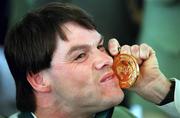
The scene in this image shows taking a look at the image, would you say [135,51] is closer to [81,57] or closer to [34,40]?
[81,57]

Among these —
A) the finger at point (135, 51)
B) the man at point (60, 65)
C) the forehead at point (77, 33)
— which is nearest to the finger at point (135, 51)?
the finger at point (135, 51)

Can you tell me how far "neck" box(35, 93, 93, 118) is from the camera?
2988 mm

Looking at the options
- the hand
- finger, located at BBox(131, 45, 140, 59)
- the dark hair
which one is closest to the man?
the dark hair

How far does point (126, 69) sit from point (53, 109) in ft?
1.26

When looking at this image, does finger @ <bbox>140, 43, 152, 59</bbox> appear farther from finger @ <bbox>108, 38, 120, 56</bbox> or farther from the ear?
the ear

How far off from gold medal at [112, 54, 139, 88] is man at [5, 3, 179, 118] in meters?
0.05

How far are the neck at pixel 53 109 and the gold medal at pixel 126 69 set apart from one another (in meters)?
0.22

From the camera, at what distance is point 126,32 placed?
19.7 feet

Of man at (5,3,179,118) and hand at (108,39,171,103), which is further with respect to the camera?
hand at (108,39,171,103)

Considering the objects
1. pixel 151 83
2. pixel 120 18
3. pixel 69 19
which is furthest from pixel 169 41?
pixel 69 19

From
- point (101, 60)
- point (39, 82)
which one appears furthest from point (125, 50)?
point (39, 82)

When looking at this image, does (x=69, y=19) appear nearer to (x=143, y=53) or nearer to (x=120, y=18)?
(x=143, y=53)

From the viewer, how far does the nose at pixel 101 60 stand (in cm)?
290

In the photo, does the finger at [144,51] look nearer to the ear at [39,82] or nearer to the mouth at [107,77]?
the mouth at [107,77]
